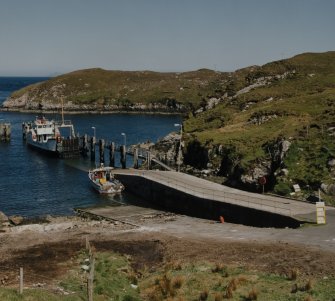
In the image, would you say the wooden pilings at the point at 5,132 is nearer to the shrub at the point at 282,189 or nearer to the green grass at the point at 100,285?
the shrub at the point at 282,189

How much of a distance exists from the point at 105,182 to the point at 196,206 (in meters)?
18.8

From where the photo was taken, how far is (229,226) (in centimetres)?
4256

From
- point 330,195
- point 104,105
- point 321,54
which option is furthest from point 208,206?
point 104,105

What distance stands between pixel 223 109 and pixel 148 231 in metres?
54.6

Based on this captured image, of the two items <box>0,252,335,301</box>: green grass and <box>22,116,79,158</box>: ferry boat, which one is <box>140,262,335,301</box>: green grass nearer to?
<box>0,252,335,301</box>: green grass

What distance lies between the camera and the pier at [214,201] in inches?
1668

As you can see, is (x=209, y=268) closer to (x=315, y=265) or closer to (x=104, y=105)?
(x=315, y=265)

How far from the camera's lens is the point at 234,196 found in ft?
161

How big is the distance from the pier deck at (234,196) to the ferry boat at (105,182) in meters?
3.56

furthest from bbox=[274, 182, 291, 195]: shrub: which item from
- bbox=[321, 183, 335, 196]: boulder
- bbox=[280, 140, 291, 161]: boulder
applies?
bbox=[280, 140, 291, 161]: boulder

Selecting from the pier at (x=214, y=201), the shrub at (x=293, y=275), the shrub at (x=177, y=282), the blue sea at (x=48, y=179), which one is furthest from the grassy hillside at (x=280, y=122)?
the shrub at (x=177, y=282)

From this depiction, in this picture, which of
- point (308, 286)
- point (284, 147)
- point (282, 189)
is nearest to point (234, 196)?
point (282, 189)

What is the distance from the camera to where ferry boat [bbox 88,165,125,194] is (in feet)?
213

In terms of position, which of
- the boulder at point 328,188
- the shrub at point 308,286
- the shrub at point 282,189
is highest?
the boulder at point 328,188
